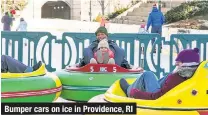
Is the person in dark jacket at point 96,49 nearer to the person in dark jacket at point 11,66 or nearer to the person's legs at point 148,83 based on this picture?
the person in dark jacket at point 11,66

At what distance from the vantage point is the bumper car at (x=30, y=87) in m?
5.98

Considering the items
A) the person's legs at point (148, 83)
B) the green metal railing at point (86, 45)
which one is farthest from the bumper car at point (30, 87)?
the green metal railing at point (86, 45)

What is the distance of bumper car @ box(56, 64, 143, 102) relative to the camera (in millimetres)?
6582

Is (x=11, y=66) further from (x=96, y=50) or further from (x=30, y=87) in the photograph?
(x=96, y=50)

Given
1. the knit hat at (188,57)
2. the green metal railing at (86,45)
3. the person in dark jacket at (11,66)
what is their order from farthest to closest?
the green metal railing at (86,45), the person in dark jacket at (11,66), the knit hat at (188,57)

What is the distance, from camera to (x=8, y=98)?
19.5 ft

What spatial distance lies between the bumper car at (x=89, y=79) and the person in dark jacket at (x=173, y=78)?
156cm

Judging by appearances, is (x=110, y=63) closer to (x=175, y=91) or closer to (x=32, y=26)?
(x=175, y=91)

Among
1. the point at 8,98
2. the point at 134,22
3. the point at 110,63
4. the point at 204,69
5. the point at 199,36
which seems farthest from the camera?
the point at 134,22

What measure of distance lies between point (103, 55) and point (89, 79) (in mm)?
430

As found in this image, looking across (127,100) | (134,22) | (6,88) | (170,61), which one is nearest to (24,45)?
(170,61)

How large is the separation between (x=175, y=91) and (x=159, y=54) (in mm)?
4201

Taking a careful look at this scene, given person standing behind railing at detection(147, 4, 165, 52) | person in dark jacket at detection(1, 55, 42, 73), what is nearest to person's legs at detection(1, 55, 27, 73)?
person in dark jacket at detection(1, 55, 42, 73)

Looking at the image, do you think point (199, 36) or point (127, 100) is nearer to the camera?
point (127, 100)
